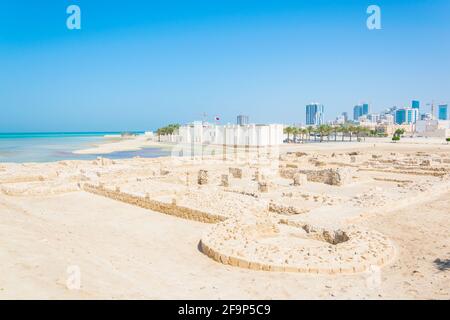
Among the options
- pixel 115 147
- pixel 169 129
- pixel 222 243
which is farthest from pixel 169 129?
pixel 222 243

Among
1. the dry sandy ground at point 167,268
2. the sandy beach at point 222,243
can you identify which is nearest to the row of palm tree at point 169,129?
the sandy beach at point 222,243

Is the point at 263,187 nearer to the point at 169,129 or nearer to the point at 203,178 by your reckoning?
the point at 203,178

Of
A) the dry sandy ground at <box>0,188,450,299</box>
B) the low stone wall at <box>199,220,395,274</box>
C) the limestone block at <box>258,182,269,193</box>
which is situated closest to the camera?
the dry sandy ground at <box>0,188,450,299</box>

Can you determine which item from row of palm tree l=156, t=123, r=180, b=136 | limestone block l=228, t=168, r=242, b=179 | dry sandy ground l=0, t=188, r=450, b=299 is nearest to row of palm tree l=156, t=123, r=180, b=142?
row of palm tree l=156, t=123, r=180, b=136

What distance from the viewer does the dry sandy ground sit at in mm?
5754

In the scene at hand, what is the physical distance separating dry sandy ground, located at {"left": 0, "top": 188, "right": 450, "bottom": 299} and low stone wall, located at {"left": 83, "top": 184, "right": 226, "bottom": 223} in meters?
0.43

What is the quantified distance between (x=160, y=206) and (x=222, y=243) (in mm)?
5552

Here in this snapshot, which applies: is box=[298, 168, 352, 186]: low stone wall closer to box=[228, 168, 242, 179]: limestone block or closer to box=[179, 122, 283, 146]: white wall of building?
box=[228, 168, 242, 179]: limestone block

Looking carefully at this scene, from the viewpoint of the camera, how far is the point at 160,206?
45.3 feet

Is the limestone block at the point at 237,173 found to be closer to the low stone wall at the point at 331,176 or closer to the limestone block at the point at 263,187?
the low stone wall at the point at 331,176

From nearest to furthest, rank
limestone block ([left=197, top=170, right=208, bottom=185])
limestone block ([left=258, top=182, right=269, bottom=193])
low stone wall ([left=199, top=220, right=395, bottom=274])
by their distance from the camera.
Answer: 1. low stone wall ([left=199, top=220, right=395, bottom=274])
2. limestone block ([left=258, top=182, right=269, bottom=193])
3. limestone block ([left=197, top=170, right=208, bottom=185])

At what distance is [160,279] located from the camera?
675cm

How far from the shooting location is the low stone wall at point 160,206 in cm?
1218
